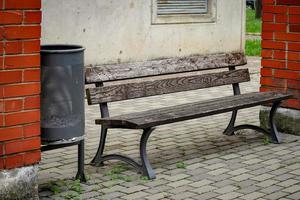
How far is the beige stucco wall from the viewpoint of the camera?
1152 centimetres

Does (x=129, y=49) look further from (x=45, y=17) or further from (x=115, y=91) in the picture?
(x=115, y=91)

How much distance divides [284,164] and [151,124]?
1377 mm

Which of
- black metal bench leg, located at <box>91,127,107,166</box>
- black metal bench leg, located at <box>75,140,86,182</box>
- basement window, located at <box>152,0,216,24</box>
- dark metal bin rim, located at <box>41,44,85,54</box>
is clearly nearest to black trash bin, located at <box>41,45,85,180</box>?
dark metal bin rim, located at <box>41,44,85,54</box>

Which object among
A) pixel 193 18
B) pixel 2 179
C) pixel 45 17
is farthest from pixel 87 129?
pixel 193 18

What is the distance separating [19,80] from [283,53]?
11.6 feet

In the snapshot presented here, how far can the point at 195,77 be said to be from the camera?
6883mm

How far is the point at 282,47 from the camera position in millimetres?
7359

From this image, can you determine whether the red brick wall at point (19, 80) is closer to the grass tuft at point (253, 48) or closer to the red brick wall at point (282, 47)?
the red brick wall at point (282, 47)

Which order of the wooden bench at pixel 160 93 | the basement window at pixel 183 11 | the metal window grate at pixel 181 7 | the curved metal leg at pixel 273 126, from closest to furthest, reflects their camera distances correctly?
1. the wooden bench at pixel 160 93
2. the curved metal leg at pixel 273 126
3. the basement window at pixel 183 11
4. the metal window grate at pixel 181 7

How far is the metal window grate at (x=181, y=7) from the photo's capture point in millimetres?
13209

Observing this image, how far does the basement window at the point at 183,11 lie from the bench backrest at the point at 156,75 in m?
5.66

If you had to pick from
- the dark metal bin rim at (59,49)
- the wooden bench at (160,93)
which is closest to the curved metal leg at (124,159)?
the wooden bench at (160,93)

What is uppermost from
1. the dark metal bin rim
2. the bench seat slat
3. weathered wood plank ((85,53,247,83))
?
the dark metal bin rim

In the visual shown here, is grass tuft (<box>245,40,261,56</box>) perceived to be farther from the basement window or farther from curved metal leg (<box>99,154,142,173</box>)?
curved metal leg (<box>99,154,142,173</box>)
